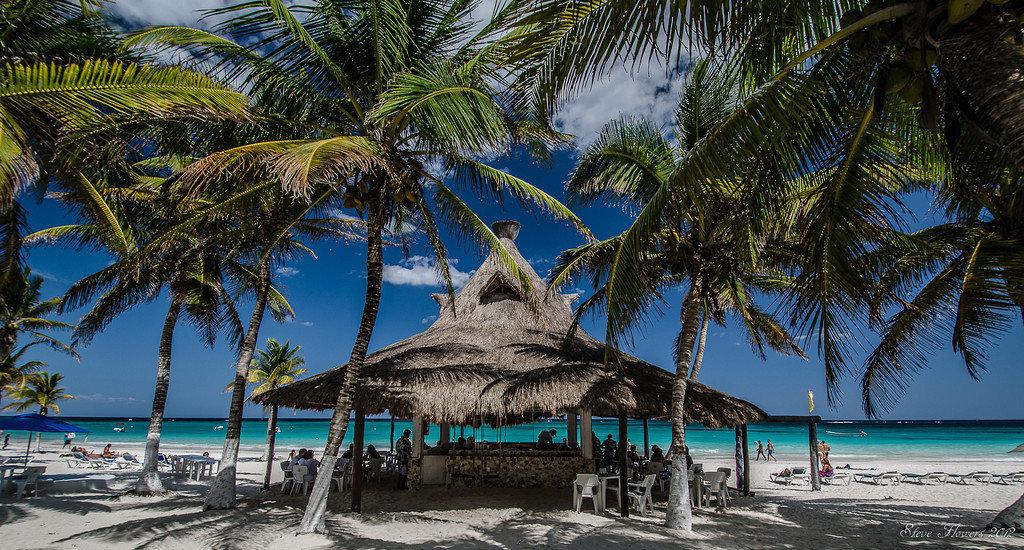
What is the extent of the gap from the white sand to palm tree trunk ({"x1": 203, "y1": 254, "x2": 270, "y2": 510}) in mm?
322

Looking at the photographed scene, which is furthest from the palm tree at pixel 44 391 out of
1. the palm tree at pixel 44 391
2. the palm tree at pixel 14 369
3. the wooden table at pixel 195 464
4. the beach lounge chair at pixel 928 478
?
the beach lounge chair at pixel 928 478

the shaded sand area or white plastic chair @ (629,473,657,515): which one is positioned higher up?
white plastic chair @ (629,473,657,515)

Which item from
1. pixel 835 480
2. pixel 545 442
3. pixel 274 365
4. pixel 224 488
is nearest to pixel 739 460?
pixel 545 442

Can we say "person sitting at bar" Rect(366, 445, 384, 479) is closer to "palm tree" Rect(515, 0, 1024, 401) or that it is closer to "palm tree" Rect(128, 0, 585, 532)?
"palm tree" Rect(128, 0, 585, 532)

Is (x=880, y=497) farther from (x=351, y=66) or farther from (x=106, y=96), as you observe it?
(x=106, y=96)

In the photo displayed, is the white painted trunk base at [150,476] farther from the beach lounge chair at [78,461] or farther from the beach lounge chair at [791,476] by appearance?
the beach lounge chair at [791,476]

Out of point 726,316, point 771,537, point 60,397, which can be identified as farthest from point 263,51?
point 60,397

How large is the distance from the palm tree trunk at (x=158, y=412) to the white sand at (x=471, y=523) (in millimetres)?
358

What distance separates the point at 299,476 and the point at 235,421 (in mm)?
2037

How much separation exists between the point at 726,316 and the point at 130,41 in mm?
13287

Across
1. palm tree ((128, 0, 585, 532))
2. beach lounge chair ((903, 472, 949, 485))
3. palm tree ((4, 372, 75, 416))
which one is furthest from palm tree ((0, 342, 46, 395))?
beach lounge chair ((903, 472, 949, 485))

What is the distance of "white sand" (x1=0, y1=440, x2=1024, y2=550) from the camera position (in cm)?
670

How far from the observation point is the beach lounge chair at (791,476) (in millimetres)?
15820

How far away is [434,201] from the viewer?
7.89m
